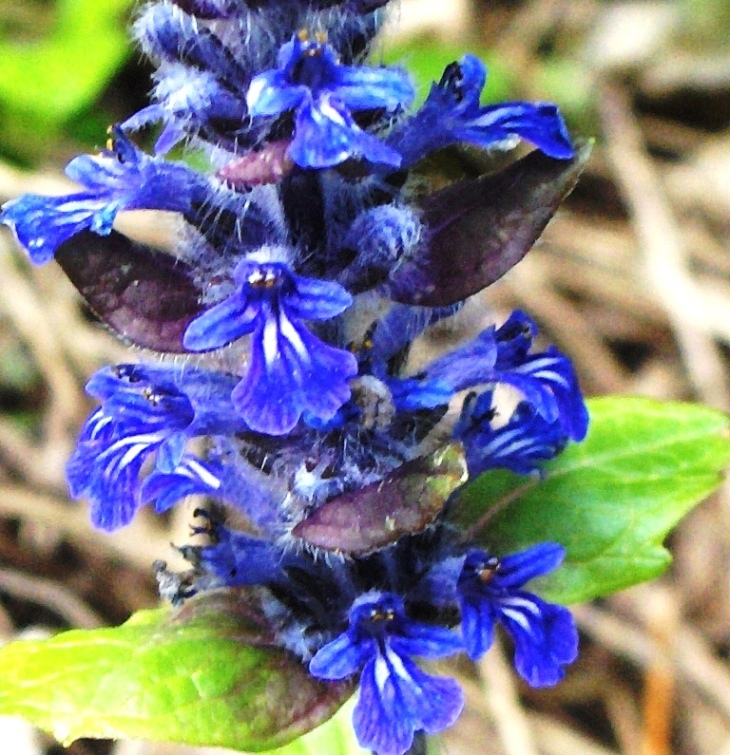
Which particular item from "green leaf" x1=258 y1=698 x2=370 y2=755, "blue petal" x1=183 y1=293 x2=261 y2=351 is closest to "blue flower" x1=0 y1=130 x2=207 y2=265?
"blue petal" x1=183 y1=293 x2=261 y2=351

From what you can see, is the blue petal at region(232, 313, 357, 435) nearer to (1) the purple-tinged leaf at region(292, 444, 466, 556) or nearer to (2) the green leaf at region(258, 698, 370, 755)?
(1) the purple-tinged leaf at region(292, 444, 466, 556)

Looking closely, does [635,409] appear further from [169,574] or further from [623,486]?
[169,574]

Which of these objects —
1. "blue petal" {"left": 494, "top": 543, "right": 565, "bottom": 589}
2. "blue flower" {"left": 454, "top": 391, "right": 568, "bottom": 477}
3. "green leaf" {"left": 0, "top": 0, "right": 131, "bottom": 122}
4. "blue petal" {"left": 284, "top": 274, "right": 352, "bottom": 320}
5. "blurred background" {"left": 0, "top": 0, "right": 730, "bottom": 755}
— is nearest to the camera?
"blue petal" {"left": 284, "top": 274, "right": 352, "bottom": 320}

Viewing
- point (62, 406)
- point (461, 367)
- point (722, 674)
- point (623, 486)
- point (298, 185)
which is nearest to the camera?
point (298, 185)

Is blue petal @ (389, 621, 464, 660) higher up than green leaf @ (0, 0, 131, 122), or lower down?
lower down

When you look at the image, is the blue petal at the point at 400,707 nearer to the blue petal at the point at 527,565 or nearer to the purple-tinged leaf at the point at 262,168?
the blue petal at the point at 527,565

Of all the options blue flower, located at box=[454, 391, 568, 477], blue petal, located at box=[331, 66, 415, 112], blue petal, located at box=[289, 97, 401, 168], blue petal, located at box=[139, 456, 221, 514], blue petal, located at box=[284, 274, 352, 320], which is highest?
blue petal, located at box=[331, 66, 415, 112]

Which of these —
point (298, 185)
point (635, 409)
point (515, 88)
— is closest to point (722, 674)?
point (635, 409)

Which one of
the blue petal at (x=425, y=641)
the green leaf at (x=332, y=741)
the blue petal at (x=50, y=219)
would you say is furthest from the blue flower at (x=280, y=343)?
the green leaf at (x=332, y=741)
